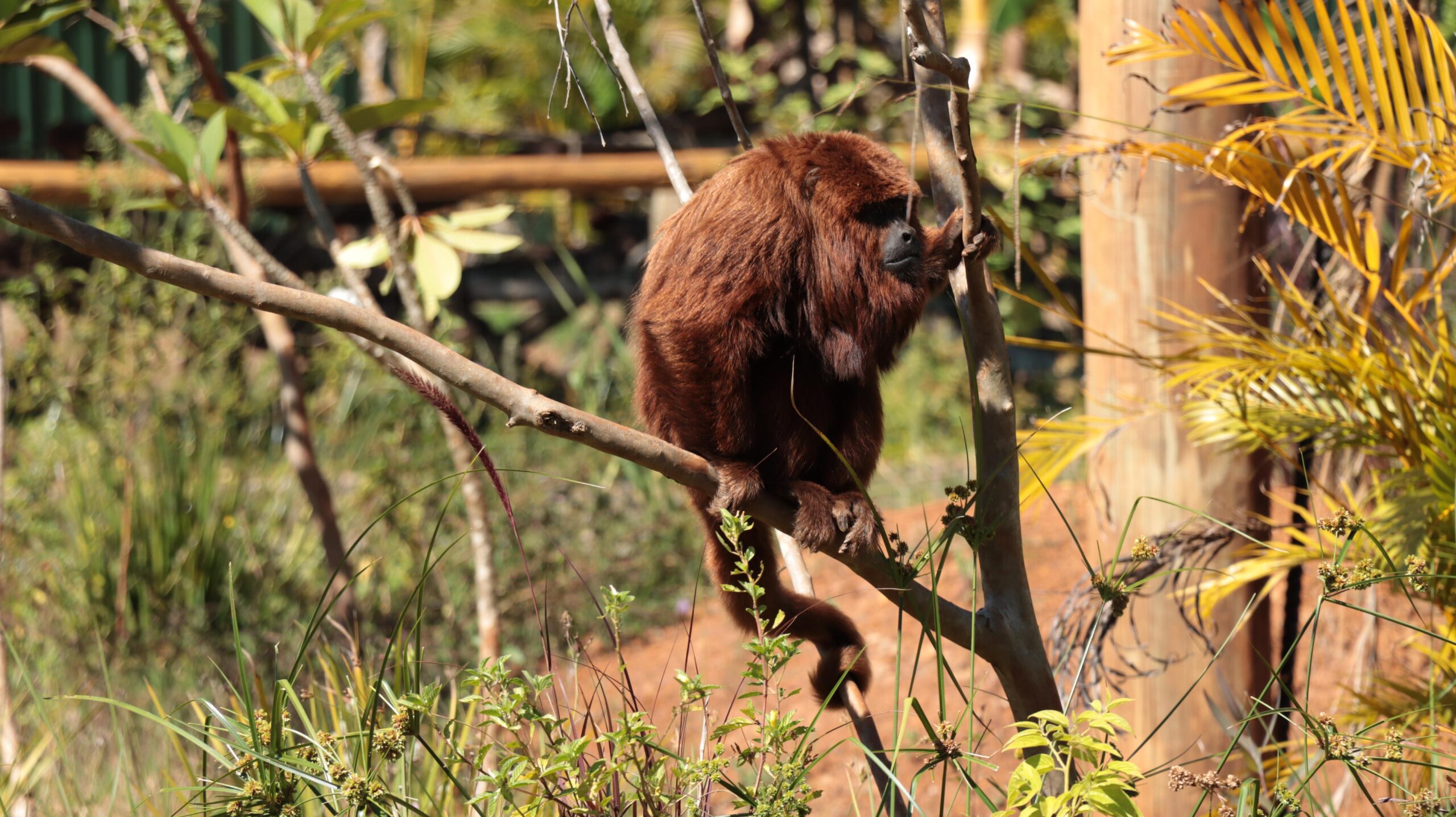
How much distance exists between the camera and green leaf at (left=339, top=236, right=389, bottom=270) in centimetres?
332

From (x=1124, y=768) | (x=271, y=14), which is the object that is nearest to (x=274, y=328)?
(x=271, y=14)

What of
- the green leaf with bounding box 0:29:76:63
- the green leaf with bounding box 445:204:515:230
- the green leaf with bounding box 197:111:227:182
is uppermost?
the green leaf with bounding box 0:29:76:63

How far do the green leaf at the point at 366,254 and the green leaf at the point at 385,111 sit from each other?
341 mm

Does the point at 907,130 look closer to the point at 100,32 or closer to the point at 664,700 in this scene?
the point at 664,700

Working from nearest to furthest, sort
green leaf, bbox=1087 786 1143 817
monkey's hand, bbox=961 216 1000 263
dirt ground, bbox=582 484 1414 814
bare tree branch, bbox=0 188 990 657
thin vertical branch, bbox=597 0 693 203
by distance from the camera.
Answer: green leaf, bbox=1087 786 1143 817, bare tree branch, bbox=0 188 990 657, monkey's hand, bbox=961 216 1000 263, thin vertical branch, bbox=597 0 693 203, dirt ground, bbox=582 484 1414 814

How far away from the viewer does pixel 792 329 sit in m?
Result: 2.57

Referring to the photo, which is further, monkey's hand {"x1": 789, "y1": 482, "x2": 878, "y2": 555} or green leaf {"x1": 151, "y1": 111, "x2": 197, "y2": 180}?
green leaf {"x1": 151, "y1": 111, "x2": 197, "y2": 180}

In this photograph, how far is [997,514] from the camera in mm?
2107

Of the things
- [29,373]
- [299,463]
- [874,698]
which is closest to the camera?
[299,463]

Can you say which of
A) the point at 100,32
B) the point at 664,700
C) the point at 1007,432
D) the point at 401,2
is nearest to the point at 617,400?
the point at 664,700

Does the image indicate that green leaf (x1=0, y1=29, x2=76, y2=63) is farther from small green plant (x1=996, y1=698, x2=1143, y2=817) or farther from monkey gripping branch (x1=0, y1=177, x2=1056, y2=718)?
small green plant (x1=996, y1=698, x2=1143, y2=817)

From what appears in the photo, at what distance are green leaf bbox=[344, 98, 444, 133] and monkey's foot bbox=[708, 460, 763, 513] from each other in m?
1.52

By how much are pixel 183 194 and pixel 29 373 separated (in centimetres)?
261

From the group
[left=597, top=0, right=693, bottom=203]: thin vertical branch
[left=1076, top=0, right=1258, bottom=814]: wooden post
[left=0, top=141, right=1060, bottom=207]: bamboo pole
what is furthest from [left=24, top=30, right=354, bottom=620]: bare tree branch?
[left=1076, top=0, right=1258, bottom=814]: wooden post
